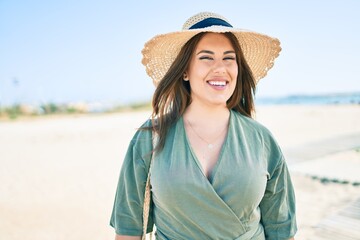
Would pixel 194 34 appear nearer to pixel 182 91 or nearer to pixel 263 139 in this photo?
pixel 182 91

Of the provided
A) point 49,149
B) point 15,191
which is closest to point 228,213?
point 15,191

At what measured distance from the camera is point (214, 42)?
177 centimetres

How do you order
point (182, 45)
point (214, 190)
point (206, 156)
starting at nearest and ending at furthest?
point (214, 190) → point (206, 156) → point (182, 45)

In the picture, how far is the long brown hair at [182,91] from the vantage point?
6.05 ft

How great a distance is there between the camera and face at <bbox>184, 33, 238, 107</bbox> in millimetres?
1733

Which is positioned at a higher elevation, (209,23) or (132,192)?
(209,23)

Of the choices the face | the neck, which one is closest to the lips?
the face

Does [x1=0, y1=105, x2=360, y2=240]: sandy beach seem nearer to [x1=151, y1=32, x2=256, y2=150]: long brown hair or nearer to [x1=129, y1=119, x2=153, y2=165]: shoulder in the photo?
Answer: [x1=151, y1=32, x2=256, y2=150]: long brown hair

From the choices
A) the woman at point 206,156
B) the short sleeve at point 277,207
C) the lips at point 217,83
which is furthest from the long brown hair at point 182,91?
the short sleeve at point 277,207

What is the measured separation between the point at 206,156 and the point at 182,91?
0.44 metres

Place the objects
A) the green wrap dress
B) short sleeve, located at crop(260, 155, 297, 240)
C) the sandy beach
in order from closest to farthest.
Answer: the green wrap dress → short sleeve, located at crop(260, 155, 297, 240) → the sandy beach

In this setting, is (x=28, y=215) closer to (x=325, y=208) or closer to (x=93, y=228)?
(x=93, y=228)

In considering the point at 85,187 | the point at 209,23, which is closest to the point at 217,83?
the point at 209,23

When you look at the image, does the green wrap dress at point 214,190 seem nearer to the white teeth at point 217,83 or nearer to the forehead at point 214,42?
the white teeth at point 217,83
